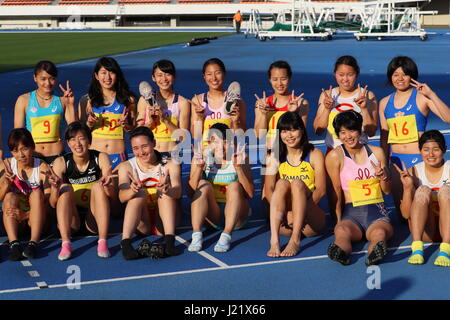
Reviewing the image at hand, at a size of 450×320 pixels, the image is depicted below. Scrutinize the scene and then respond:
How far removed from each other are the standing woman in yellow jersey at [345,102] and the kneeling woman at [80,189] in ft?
6.36

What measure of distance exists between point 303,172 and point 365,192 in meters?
0.52

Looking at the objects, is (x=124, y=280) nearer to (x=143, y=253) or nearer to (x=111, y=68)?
(x=143, y=253)

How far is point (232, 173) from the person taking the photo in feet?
18.0

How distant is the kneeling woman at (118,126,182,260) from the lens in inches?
197

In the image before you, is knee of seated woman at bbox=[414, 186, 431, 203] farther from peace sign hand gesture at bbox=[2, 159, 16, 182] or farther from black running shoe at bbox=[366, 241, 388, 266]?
peace sign hand gesture at bbox=[2, 159, 16, 182]

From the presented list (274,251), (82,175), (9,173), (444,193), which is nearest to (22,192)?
(9,173)

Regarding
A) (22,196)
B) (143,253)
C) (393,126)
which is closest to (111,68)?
(22,196)

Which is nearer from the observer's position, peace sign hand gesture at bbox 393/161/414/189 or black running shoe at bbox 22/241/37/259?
black running shoe at bbox 22/241/37/259

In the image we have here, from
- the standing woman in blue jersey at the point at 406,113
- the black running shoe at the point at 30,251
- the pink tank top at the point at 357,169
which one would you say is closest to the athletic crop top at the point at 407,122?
the standing woman in blue jersey at the point at 406,113

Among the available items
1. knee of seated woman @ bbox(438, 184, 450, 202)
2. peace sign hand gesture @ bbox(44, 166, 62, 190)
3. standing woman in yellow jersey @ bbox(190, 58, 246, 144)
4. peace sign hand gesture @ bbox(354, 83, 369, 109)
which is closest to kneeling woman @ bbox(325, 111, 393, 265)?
knee of seated woman @ bbox(438, 184, 450, 202)

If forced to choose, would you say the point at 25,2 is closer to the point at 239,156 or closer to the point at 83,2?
the point at 83,2

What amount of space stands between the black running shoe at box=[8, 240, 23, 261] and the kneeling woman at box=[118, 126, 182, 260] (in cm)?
78

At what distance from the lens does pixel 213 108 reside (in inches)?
232

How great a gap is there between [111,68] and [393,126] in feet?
8.58
